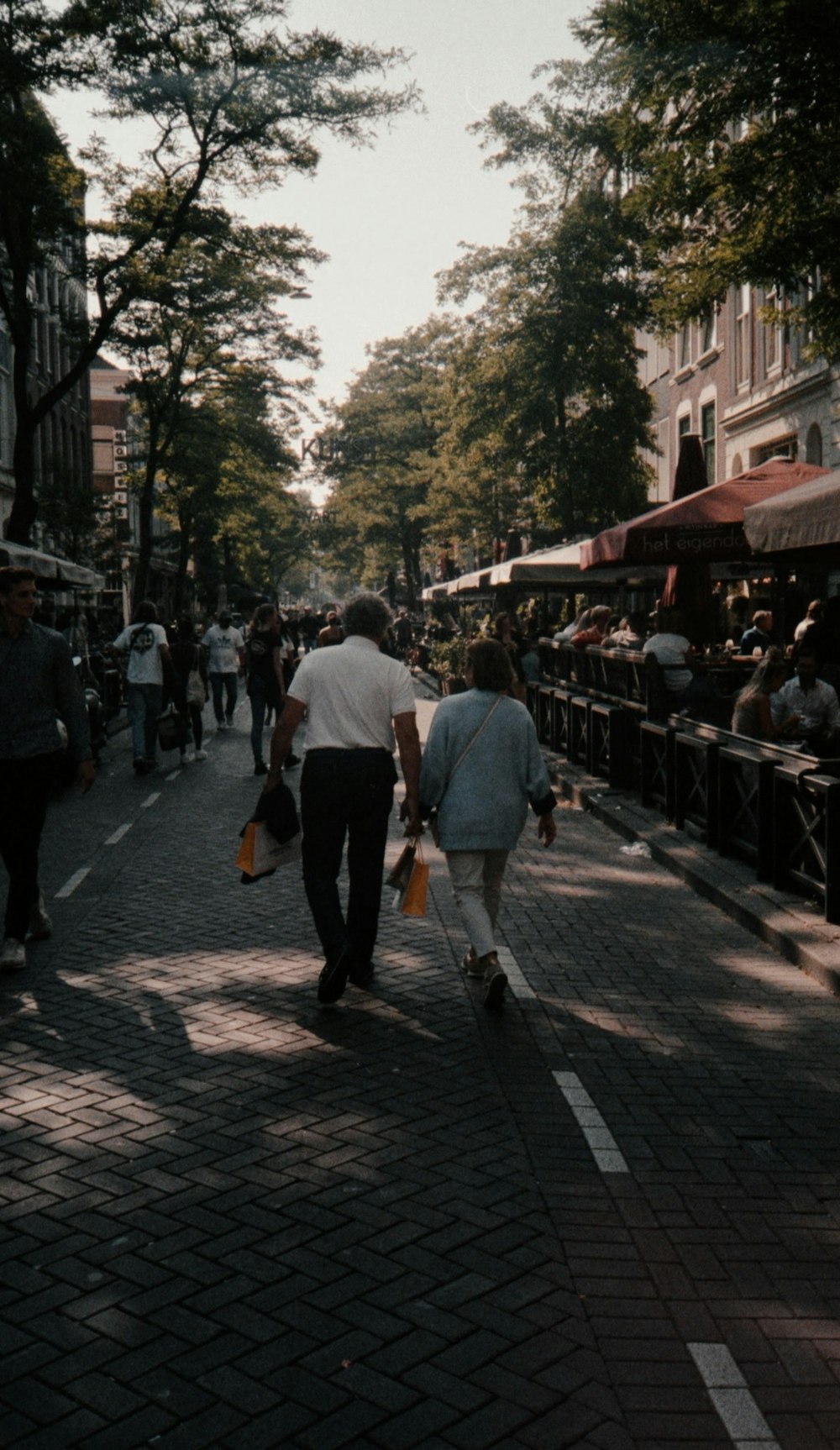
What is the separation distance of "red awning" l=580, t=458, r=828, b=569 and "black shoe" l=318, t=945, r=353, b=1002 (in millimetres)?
8992

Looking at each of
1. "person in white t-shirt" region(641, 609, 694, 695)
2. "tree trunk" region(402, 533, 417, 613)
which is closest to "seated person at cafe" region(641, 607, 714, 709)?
"person in white t-shirt" region(641, 609, 694, 695)

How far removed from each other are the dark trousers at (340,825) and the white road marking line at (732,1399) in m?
3.37

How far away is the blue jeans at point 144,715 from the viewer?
55.1 ft

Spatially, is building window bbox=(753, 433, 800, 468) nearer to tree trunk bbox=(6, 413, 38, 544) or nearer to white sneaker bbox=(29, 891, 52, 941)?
tree trunk bbox=(6, 413, 38, 544)

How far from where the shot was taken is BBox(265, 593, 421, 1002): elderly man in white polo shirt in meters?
6.73

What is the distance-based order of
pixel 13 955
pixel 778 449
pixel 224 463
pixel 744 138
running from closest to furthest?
pixel 13 955
pixel 744 138
pixel 778 449
pixel 224 463

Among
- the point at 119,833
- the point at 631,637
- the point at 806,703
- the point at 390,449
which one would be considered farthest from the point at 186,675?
the point at 390,449

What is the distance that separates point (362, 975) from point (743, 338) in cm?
2714

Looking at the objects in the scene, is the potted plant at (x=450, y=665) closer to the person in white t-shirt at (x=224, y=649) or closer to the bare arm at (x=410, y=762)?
the person in white t-shirt at (x=224, y=649)

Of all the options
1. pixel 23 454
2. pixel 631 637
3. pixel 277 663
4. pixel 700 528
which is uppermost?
pixel 23 454

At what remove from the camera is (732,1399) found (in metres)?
3.28

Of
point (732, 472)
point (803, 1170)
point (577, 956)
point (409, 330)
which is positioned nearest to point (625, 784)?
point (577, 956)

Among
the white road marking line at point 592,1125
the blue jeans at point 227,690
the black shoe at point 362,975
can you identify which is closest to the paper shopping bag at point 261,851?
the black shoe at point 362,975

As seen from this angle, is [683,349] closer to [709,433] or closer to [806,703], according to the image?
[709,433]
